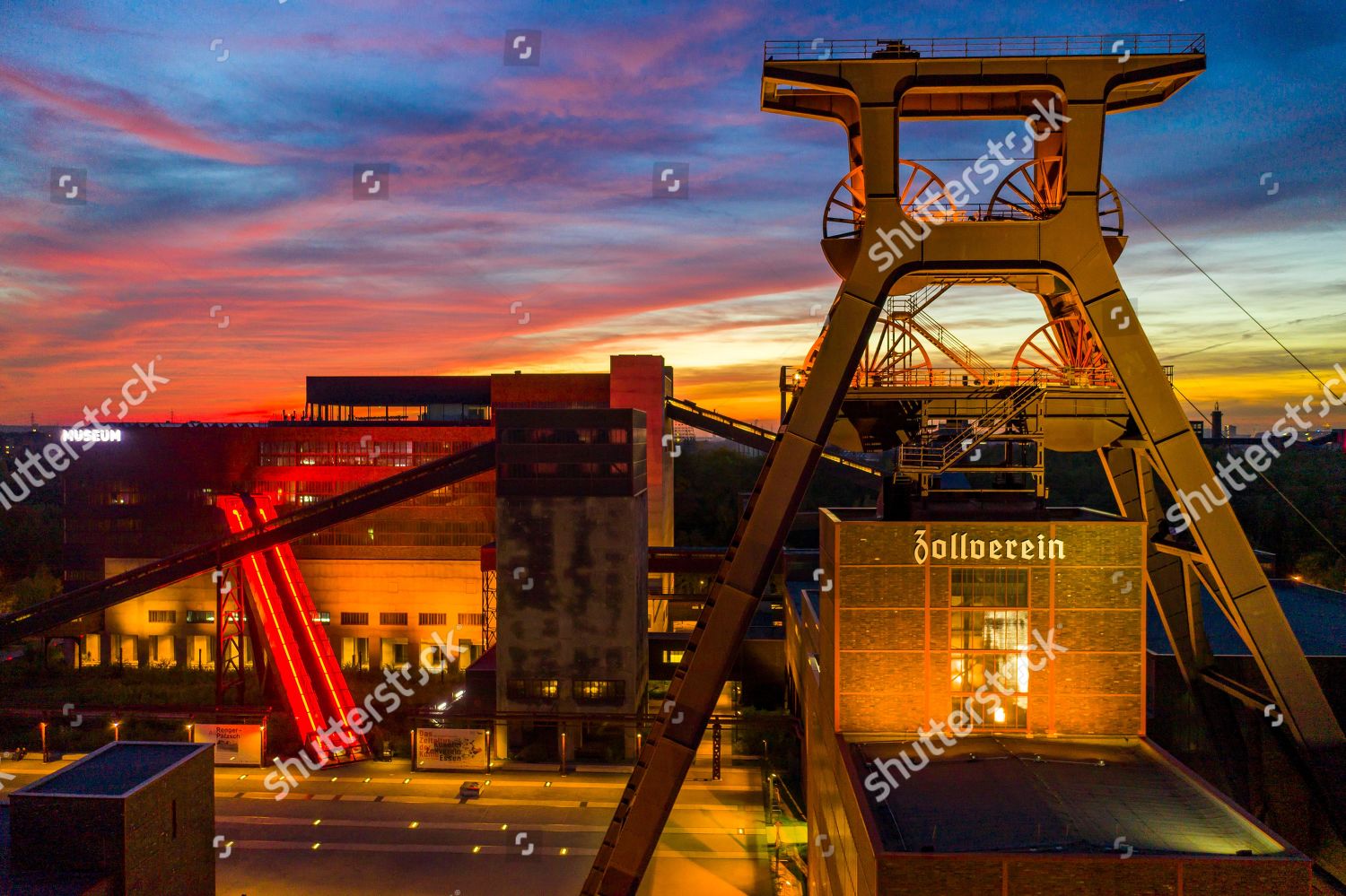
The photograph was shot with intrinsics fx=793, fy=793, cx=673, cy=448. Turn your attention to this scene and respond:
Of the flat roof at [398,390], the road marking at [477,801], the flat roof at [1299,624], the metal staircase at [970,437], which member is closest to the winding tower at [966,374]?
the metal staircase at [970,437]

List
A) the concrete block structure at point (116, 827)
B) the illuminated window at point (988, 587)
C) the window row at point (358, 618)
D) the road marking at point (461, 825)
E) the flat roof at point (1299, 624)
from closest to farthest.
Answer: the concrete block structure at point (116, 827) → the illuminated window at point (988, 587) → the flat roof at point (1299, 624) → the road marking at point (461, 825) → the window row at point (358, 618)

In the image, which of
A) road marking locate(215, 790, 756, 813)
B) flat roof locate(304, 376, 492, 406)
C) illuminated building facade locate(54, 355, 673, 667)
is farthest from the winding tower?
flat roof locate(304, 376, 492, 406)

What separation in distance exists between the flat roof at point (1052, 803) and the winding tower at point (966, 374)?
3.54 meters

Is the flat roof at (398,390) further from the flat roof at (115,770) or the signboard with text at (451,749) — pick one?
the flat roof at (115,770)

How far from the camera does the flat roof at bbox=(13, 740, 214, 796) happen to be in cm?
1675

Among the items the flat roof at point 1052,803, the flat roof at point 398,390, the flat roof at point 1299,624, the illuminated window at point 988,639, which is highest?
the flat roof at point 398,390

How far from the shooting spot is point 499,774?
3095cm

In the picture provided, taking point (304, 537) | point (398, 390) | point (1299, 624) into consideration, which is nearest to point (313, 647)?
point (304, 537)

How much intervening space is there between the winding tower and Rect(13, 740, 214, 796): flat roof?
1033cm

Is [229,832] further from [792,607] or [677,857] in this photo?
[792,607]

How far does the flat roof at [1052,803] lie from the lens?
41.9 ft

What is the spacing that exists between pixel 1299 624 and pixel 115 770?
3414 centimetres

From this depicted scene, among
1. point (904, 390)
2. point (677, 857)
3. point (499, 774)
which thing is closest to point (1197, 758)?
point (904, 390)

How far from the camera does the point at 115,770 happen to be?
18016 mm
